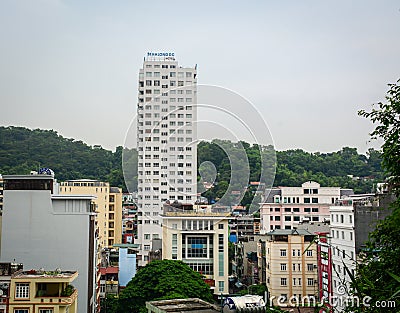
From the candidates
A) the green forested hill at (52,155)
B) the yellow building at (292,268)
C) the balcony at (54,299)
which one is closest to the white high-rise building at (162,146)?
the green forested hill at (52,155)

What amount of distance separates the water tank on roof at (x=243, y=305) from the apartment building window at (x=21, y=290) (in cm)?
502

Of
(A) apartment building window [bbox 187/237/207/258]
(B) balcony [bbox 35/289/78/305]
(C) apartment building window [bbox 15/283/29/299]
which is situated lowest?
(B) balcony [bbox 35/289/78/305]

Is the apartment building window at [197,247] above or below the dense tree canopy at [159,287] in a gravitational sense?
above

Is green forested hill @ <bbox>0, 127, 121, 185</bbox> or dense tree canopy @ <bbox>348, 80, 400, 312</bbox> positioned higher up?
green forested hill @ <bbox>0, 127, 121, 185</bbox>

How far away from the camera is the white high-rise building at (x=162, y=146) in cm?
2923

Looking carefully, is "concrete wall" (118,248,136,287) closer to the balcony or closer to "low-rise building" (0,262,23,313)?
"low-rise building" (0,262,23,313)

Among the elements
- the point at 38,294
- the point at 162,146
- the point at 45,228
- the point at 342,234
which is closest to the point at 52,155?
the point at 162,146

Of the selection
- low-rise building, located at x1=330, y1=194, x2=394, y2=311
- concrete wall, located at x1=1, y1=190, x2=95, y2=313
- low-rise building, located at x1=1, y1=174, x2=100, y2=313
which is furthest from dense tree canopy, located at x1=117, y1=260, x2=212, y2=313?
low-rise building, located at x1=330, y1=194, x2=394, y2=311

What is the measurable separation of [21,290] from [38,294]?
1.28 feet

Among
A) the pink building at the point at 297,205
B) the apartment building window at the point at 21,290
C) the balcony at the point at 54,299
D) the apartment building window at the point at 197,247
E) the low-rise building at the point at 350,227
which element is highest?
the pink building at the point at 297,205

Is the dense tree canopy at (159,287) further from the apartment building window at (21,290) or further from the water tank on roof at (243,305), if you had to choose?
the water tank on roof at (243,305)

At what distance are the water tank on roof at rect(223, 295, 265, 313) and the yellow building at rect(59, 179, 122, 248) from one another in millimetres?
25196

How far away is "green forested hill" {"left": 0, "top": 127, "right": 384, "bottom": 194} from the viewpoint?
35.3m

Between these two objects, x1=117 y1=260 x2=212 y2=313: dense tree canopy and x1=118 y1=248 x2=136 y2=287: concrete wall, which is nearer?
x1=117 y1=260 x2=212 y2=313: dense tree canopy
